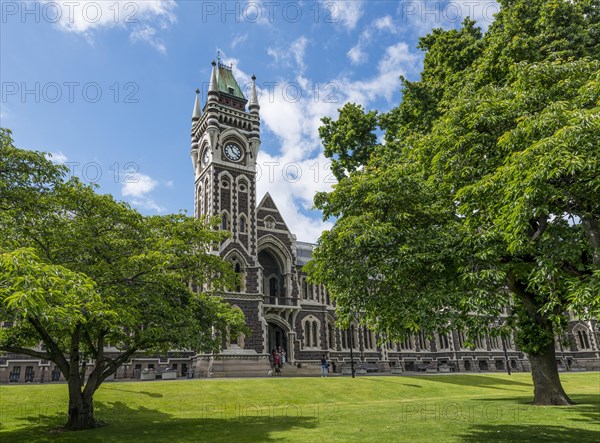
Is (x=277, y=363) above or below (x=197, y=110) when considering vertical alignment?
below

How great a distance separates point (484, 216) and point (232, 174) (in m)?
33.8

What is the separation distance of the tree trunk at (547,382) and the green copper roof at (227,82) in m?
39.6

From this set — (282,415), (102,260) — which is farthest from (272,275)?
(102,260)

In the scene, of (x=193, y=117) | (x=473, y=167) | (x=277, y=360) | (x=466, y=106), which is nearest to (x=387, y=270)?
(x=473, y=167)

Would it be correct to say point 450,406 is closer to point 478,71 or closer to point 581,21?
point 478,71

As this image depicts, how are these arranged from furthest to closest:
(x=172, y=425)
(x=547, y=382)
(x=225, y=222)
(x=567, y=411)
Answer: (x=225, y=222)
(x=547, y=382)
(x=567, y=411)
(x=172, y=425)

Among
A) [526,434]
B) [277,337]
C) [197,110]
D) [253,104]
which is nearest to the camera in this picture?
[526,434]

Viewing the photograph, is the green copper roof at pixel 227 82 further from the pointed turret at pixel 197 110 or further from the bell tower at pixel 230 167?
the pointed turret at pixel 197 110

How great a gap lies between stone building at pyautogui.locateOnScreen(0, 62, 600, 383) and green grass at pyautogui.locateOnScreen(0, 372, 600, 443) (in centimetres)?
1015

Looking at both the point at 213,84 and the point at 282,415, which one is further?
the point at 213,84

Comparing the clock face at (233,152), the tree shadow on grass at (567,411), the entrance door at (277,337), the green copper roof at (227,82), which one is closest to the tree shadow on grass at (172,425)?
the tree shadow on grass at (567,411)

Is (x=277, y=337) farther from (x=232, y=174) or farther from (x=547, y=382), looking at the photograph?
(x=547, y=382)

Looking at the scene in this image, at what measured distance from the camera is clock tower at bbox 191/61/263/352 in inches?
1560

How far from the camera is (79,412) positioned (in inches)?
592
